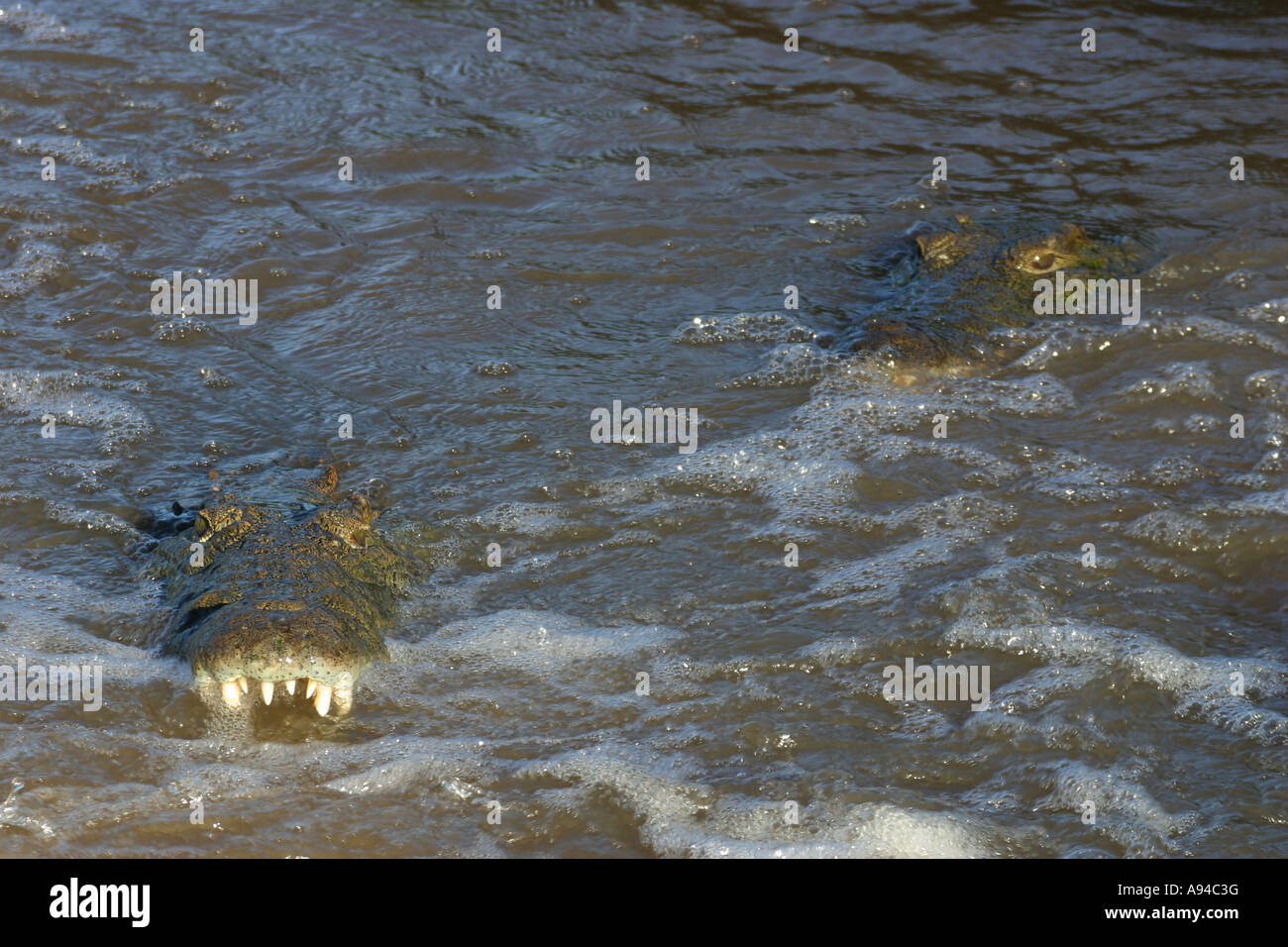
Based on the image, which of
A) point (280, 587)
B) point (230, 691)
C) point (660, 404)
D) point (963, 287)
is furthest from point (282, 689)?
point (963, 287)

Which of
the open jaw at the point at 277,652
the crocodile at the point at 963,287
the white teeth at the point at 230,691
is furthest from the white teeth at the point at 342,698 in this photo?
the crocodile at the point at 963,287

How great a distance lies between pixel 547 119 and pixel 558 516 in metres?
4.27

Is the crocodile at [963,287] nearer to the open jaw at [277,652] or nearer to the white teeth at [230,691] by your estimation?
the open jaw at [277,652]

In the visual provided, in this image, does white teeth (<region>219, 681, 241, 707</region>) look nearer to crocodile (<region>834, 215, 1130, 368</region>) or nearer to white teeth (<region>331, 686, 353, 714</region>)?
white teeth (<region>331, 686, 353, 714</region>)

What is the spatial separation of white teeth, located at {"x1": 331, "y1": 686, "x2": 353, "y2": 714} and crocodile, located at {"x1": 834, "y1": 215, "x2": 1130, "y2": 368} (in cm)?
316

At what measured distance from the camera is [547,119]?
862cm

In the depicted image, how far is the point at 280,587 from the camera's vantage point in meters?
4.07

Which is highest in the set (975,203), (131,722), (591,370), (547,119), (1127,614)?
(547,119)

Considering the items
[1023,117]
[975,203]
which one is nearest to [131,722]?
[975,203]

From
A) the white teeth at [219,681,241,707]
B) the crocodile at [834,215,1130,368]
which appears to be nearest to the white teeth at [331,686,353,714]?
the white teeth at [219,681,241,707]

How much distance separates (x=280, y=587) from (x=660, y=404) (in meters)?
2.30

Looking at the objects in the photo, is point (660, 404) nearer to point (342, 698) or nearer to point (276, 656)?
point (342, 698)

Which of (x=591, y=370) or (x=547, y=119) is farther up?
(x=547, y=119)
